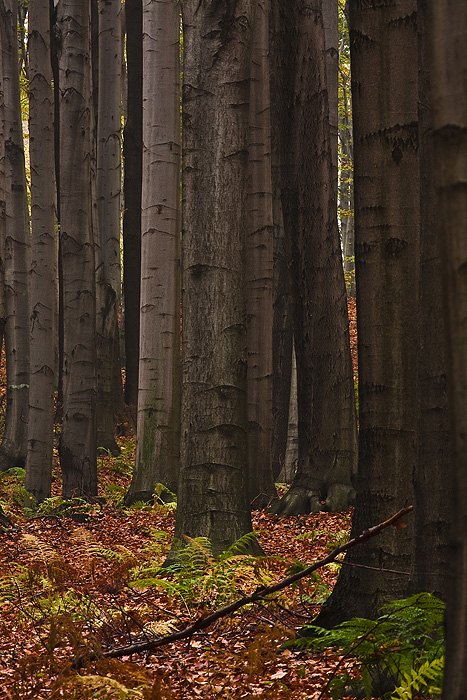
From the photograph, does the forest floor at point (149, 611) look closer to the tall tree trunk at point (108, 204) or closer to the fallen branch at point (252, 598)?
the fallen branch at point (252, 598)

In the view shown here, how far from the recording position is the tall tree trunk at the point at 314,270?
9.07 m

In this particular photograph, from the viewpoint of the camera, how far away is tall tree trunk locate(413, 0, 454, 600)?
329 cm

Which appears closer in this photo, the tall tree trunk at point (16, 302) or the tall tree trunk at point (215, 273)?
the tall tree trunk at point (215, 273)

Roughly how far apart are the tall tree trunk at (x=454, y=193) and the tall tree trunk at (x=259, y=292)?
7.27 m

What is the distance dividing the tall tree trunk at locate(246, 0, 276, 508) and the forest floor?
63 centimetres

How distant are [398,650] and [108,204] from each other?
46.3 feet

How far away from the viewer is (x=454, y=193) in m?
1.70

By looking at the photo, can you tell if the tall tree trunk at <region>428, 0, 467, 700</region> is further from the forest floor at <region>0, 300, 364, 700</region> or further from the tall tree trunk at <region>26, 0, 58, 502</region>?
the tall tree trunk at <region>26, 0, 58, 502</region>

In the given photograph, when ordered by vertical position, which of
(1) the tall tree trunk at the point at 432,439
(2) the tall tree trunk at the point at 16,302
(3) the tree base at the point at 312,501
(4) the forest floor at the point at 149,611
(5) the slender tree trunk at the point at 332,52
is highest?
(5) the slender tree trunk at the point at 332,52

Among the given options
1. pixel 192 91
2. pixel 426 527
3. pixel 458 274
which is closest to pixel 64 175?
pixel 192 91

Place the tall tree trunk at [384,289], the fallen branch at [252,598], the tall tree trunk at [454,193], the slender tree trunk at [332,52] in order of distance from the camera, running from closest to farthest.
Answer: the tall tree trunk at [454,193] < the fallen branch at [252,598] < the tall tree trunk at [384,289] < the slender tree trunk at [332,52]

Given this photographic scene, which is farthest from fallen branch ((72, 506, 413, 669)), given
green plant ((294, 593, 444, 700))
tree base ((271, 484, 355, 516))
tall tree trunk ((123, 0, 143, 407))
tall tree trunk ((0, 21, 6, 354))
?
tall tree trunk ((123, 0, 143, 407))

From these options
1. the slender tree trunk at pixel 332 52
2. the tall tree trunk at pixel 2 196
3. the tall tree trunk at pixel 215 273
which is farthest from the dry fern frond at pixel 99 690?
the slender tree trunk at pixel 332 52

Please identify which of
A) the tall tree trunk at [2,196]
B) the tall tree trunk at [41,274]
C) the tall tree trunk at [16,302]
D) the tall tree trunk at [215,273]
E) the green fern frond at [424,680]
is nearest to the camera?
the green fern frond at [424,680]
